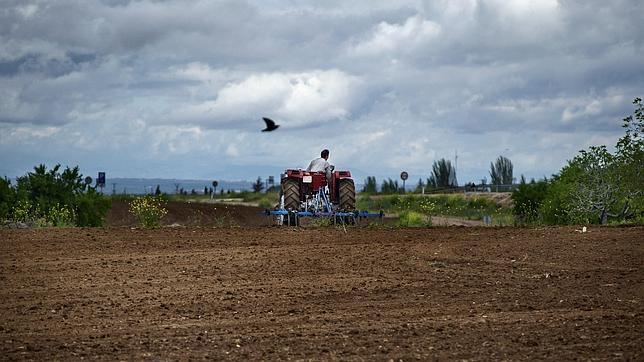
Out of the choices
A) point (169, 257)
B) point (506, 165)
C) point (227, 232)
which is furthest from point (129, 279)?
point (506, 165)

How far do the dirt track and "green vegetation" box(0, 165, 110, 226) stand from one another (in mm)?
6303

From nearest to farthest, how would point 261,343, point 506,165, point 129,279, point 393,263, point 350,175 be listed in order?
point 261,343 → point 129,279 → point 393,263 → point 350,175 → point 506,165

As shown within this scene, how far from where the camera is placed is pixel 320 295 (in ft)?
37.9

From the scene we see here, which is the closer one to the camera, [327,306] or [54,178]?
[327,306]

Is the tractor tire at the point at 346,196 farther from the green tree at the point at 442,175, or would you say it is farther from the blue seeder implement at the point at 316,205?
the green tree at the point at 442,175

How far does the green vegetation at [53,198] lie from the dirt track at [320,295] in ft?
20.7

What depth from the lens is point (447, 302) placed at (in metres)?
11.0

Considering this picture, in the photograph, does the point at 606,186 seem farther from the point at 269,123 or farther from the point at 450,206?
the point at 450,206

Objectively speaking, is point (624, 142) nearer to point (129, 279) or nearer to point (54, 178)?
point (129, 279)

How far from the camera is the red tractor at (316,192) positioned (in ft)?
79.1

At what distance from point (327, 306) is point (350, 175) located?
1487cm

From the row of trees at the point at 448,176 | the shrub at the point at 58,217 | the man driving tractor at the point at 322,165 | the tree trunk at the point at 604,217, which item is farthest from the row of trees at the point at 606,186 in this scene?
the row of trees at the point at 448,176

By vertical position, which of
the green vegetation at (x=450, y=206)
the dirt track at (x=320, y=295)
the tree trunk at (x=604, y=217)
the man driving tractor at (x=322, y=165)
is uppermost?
the man driving tractor at (x=322, y=165)

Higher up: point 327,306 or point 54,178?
point 54,178
